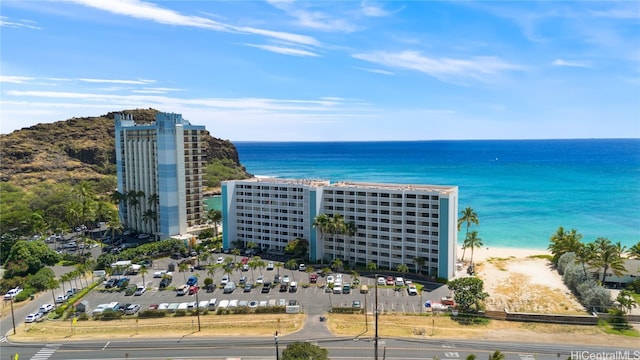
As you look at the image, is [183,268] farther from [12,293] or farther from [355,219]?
[355,219]

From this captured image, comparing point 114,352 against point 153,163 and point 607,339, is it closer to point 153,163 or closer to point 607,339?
point 607,339

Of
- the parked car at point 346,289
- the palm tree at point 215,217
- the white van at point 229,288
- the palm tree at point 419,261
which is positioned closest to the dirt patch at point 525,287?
the palm tree at point 419,261

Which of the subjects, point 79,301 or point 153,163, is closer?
point 79,301

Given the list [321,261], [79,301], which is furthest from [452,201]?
[79,301]

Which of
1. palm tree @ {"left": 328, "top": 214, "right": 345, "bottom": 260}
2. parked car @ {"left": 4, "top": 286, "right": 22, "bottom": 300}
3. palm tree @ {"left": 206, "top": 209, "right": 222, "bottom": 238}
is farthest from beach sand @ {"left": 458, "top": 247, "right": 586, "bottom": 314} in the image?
parked car @ {"left": 4, "top": 286, "right": 22, "bottom": 300}

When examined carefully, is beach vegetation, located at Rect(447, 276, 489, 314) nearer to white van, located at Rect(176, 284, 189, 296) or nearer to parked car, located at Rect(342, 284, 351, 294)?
parked car, located at Rect(342, 284, 351, 294)

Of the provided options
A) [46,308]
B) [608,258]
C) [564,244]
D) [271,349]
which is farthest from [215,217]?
[608,258]

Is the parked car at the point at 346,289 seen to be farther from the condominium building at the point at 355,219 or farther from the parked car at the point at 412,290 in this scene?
the condominium building at the point at 355,219
